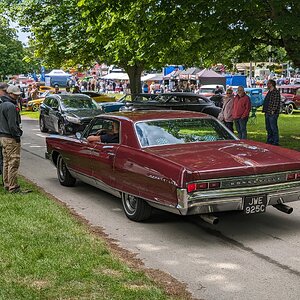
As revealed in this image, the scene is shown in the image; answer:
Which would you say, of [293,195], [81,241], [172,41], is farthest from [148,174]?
[172,41]

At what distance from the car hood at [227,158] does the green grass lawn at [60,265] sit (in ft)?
4.45

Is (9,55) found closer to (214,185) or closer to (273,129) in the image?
(273,129)

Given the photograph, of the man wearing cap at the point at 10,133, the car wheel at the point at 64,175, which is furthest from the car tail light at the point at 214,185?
the car wheel at the point at 64,175

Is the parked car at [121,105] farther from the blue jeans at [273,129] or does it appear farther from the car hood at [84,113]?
the blue jeans at [273,129]

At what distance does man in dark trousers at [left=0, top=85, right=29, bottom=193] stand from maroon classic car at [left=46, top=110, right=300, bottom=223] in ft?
3.32

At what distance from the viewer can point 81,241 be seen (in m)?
5.86

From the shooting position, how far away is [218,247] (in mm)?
5965

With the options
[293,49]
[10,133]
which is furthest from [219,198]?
[293,49]

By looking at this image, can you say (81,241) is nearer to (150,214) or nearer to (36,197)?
(150,214)

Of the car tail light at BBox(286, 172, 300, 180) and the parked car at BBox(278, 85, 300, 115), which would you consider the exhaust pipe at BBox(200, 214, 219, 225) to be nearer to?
the car tail light at BBox(286, 172, 300, 180)

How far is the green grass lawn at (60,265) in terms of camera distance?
438cm

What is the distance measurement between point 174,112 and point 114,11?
7.16 m

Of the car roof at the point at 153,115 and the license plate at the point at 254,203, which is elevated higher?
the car roof at the point at 153,115

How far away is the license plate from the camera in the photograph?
19.9 feet
